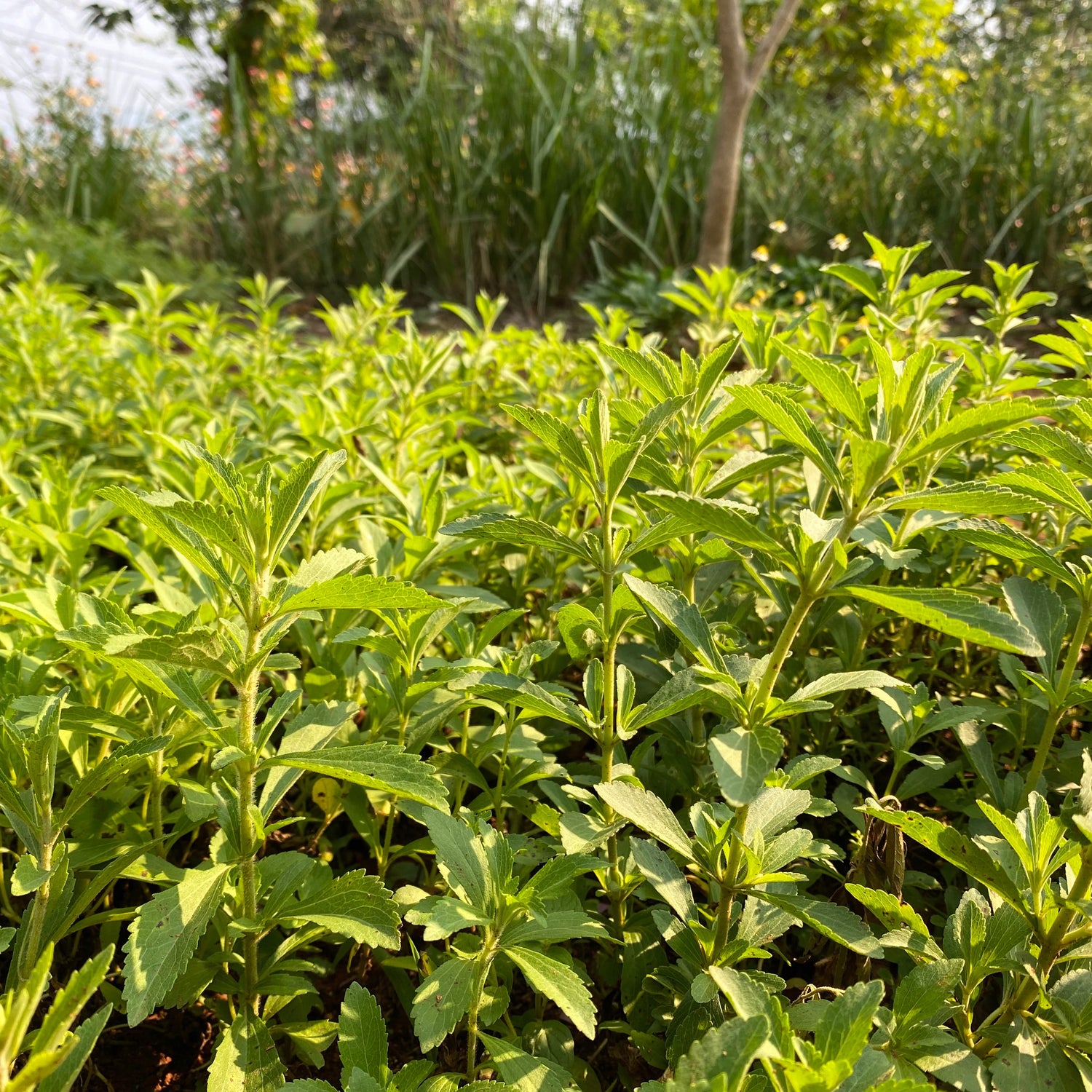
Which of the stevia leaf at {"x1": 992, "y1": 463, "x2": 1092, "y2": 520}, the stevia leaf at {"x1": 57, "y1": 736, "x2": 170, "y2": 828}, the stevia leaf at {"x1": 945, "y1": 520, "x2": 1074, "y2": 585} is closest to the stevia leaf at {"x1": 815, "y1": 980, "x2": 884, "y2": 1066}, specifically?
the stevia leaf at {"x1": 945, "y1": 520, "x2": 1074, "y2": 585}

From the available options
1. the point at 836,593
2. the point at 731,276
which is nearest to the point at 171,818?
the point at 836,593

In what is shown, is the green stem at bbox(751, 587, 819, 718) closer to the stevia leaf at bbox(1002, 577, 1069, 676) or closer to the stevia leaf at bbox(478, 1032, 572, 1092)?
the stevia leaf at bbox(1002, 577, 1069, 676)

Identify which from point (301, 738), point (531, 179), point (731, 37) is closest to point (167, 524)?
point (301, 738)

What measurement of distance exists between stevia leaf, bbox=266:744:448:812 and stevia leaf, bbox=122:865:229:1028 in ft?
0.59

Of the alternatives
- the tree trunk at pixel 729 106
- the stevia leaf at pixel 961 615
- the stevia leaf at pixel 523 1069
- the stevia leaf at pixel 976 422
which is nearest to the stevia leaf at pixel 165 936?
the stevia leaf at pixel 523 1069

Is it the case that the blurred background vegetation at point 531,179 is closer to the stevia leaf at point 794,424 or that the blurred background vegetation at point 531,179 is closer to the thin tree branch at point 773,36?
the thin tree branch at point 773,36

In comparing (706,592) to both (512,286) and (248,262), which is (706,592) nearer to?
(512,286)

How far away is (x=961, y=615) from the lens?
89 centimetres

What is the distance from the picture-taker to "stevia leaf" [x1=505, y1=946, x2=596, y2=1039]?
0.95 metres

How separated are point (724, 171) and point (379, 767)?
5897mm

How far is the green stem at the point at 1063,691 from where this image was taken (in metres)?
1.20

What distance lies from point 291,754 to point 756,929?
649 millimetres

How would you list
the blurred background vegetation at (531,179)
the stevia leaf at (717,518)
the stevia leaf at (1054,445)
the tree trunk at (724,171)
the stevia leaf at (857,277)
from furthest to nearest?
the blurred background vegetation at (531,179), the tree trunk at (724,171), the stevia leaf at (857,277), the stevia leaf at (1054,445), the stevia leaf at (717,518)

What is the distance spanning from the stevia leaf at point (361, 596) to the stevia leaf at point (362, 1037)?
0.47 m
